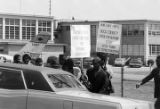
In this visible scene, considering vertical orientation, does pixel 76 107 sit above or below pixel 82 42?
below

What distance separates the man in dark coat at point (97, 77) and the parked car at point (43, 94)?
5.46 feet

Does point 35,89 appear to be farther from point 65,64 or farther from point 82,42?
point 82,42

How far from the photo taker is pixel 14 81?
7316 millimetres

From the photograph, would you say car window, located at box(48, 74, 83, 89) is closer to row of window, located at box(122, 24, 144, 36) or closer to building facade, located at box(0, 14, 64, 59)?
building facade, located at box(0, 14, 64, 59)

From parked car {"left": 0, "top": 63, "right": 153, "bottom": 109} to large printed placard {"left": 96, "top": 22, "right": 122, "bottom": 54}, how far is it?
5.39 meters

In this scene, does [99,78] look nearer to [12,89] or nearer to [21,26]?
[12,89]

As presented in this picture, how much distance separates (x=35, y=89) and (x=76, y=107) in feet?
2.78

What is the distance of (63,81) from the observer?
25.5 ft

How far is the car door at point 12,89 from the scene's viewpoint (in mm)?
7035

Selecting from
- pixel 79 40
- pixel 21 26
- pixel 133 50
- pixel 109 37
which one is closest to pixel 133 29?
pixel 133 50

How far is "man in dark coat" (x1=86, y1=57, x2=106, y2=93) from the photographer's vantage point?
934cm

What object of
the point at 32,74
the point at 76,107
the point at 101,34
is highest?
the point at 101,34

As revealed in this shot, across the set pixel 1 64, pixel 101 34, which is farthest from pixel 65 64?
pixel 1 64

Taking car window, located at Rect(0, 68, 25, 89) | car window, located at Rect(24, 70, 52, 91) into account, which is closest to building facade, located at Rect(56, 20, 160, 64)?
car window, located at Rect(0, 68, 25, 89)
